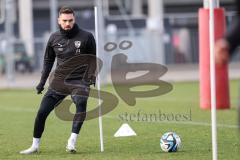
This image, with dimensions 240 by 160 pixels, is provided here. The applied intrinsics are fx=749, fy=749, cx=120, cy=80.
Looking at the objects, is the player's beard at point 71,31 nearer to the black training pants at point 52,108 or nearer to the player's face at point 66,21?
the player's face at point 66,21

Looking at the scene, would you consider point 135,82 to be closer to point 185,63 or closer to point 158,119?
point 158,119

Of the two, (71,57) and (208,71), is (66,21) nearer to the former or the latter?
(71,57)

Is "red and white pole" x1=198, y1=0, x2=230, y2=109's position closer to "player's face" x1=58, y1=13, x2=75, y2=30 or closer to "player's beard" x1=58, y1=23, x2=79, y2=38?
"player's beard" x1=58, y1=23, x2=79, y2=38

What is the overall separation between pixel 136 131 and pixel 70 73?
3512 mm

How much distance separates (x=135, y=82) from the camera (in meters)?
26.5

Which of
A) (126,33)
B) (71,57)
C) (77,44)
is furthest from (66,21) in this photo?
(126,33)

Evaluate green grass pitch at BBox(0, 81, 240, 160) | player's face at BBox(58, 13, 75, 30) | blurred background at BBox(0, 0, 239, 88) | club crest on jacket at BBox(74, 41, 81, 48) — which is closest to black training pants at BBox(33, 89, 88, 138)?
green grass pitch at BBox(0, 81, 240, 160)

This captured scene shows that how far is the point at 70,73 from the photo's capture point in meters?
11.6

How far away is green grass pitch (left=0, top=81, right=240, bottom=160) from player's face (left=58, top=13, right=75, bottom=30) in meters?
1.94

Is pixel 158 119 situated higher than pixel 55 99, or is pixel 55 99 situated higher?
pixel 55 99

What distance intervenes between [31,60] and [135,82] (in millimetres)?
22220

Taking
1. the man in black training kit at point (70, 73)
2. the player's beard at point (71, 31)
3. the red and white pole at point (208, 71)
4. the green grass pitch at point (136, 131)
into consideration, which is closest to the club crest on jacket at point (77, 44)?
the man in black training kit at point (70, 73)

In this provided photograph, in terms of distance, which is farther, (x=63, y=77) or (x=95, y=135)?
(x=95, y=135)

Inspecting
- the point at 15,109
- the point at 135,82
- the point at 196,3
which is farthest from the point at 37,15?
the point at 15,109
